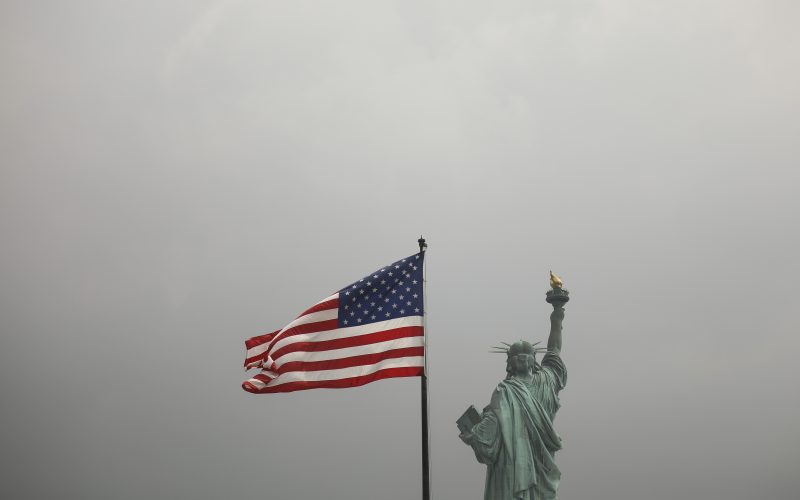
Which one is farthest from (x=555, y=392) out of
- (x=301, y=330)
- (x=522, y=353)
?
(x=301, y=330)

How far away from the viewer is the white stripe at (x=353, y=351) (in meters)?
15.1

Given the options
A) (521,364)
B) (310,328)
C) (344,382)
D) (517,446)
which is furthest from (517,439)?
(310,328)

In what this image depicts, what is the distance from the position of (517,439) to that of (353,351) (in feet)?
14.0

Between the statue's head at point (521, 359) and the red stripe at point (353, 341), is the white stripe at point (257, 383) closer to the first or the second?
the red stripe at point (353, 341)

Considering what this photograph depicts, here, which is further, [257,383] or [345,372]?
[257,383]

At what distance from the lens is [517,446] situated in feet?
55.2

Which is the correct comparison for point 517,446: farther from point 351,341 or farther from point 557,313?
point 351,341

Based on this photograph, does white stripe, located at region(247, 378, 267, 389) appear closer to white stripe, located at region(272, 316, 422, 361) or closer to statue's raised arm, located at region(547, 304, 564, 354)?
white stripe, located at region(272, 316, 422, 361)

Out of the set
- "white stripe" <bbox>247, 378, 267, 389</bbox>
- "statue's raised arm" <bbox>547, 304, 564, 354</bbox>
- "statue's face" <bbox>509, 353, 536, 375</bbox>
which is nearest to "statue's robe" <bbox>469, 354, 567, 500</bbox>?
"statue's face" <bbox>509, 353, 536, 375</bbox>

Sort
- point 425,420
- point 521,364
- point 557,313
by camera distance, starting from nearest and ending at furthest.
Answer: point 425,420, point 521,364, point 557,313

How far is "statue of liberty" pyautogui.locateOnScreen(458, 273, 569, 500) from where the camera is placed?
16.5m

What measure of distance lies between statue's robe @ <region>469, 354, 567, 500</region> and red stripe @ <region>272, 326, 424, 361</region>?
11.2 ft

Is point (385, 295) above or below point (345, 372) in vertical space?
above

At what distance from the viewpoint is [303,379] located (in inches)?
621
